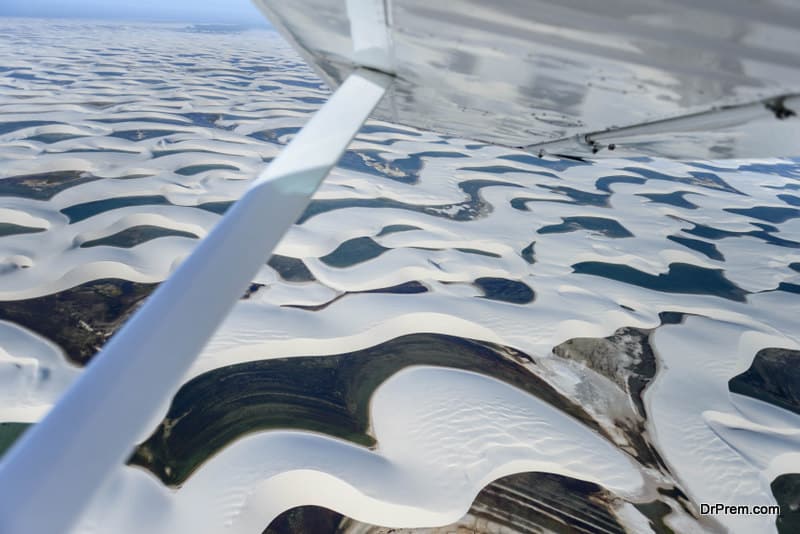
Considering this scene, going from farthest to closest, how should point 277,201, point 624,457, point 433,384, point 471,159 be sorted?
point 471,159 → point 433,384 → point 624,457 → point 277,201

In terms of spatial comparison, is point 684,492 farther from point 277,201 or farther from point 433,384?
point 277,201

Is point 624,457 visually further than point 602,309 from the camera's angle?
No

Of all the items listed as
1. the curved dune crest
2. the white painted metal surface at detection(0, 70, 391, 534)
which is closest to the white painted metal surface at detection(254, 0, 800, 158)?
the white painted metal surface at detection(0, 70, 391, 534)

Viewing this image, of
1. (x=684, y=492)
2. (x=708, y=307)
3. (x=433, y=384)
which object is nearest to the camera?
(x=684, y=492)

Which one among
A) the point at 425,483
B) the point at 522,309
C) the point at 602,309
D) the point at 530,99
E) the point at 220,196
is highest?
the point at 220,196

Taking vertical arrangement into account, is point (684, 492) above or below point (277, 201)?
above

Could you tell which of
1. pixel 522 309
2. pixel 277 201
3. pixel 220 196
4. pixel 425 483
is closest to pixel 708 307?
pixel 522 309

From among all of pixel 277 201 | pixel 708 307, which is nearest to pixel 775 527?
pixel 708 307
